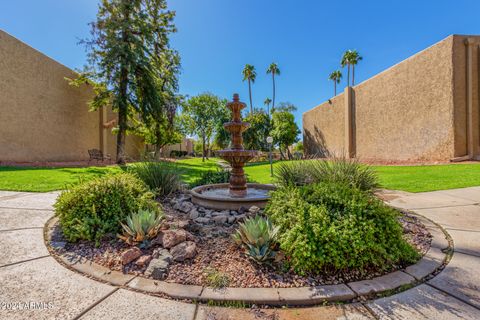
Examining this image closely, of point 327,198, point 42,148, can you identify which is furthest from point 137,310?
point 42,148

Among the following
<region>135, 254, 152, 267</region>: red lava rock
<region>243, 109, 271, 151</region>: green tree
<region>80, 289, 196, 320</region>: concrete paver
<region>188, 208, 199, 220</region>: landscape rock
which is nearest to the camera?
<region>80, 289, 196, 320</region>: concrete paver

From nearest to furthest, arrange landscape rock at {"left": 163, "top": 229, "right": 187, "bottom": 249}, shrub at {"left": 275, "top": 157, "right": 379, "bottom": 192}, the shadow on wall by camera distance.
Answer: landscape rock at {"left": 163, "top": 229, "right": 187, "bottom": 249} → shrub at {"left": 275, "top": 157, "right": 379, "bottom": 192} → the shadow on wall

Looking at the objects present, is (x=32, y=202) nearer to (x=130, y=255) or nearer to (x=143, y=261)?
(x=130, y=255)

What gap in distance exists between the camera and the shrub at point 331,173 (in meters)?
4.05

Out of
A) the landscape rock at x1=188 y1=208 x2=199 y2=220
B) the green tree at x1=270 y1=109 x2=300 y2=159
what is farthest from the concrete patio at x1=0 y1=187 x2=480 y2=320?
the green tree at x1=270 y1=109 x2=300 y2=159

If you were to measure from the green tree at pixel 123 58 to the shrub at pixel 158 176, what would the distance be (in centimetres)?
995

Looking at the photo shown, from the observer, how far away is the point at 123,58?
1336 cm

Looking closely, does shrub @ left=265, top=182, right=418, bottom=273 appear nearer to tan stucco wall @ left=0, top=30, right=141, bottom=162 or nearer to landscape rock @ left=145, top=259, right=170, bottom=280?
landscape rock @ left=145, top=259, right=170, bottom=280

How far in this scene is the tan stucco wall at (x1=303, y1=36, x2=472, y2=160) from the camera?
1127 centimetres

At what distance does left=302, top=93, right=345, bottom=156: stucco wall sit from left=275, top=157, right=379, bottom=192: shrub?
1293cm

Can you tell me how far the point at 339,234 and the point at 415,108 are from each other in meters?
14.8

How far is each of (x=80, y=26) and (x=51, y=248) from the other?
16670 millimetres

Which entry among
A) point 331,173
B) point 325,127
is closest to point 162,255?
point 331,173

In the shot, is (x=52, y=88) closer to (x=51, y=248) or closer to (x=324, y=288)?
(x=51, y=248)
